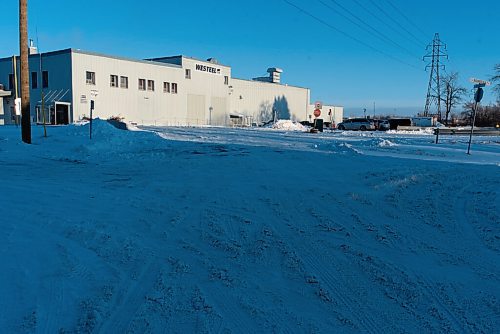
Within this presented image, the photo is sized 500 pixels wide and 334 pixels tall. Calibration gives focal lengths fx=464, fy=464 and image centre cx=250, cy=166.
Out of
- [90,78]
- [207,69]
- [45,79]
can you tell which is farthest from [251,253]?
[207,69]

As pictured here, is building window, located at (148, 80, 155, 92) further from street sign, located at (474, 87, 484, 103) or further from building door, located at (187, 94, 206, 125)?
street sign, located at (474, 87, 484, 103)

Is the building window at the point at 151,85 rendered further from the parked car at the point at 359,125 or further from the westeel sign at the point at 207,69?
the parked car at the point at 359,125

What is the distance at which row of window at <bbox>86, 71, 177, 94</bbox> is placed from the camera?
48750mm

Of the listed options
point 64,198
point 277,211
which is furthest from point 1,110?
point 277,211

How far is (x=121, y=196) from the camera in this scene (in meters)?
9.16

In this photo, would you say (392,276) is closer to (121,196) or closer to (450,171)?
(121,196)

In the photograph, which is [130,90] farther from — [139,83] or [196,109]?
[196,109]

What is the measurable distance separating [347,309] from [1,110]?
54.1 m

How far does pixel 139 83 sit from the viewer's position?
54250 millimetres

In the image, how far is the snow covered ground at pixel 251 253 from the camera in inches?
162

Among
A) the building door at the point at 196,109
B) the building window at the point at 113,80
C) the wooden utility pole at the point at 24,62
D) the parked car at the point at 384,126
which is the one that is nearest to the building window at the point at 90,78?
the building window at the point at 113,80

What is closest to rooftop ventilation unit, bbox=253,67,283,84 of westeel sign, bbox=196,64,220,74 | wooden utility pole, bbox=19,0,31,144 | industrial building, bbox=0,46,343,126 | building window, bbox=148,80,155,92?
industrial building, bbox=0,46,343,126

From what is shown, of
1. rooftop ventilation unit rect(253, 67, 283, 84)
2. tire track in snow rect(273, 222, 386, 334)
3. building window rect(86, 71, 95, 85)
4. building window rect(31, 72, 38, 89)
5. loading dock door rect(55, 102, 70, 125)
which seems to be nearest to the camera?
tire track in snow rect(273, 222, 386, 334)

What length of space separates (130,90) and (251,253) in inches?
1973
